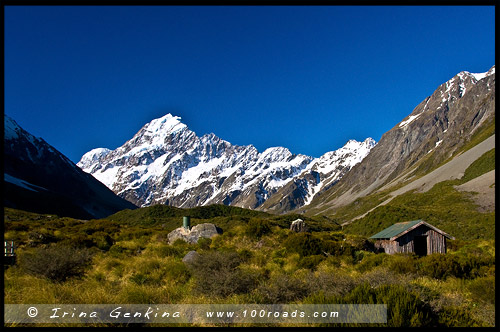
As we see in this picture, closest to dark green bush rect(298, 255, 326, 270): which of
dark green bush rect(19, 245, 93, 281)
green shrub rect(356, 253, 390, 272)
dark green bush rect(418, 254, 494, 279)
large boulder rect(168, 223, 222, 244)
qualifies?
green shrub rect(356, 253, 390, 272)

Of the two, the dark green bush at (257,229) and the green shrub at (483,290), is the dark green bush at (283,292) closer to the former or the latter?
the green shrub at (483,290)

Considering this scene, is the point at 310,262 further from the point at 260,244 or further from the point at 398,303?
the point at 398,303

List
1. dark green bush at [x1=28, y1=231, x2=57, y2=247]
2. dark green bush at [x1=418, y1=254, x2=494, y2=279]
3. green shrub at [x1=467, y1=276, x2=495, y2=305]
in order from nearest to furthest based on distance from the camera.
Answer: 1. green shrub at [x1=467, y1=276, x2=495, y2=305]
2. dark green bush at [x1=418, y1=254, x2=494, y2=279]
3. dark green bush at [x1=28, y1=231, x2=57, y2=247]

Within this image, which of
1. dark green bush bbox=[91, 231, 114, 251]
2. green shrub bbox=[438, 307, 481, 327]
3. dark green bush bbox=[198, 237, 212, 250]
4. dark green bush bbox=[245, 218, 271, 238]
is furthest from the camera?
dark green bush bbox=[245, 218, 271, 238]

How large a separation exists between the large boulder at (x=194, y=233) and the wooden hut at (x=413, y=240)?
1449cm

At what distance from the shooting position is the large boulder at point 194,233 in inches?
1093

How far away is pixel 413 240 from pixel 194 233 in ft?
61.2

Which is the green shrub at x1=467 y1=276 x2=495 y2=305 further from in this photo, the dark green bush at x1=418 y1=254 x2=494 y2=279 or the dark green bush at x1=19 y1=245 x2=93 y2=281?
the dark green bush at x1=19 y1=245 x2=93 y2=281

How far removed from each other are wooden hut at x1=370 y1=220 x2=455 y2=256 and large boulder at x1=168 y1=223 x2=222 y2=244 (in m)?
14.5

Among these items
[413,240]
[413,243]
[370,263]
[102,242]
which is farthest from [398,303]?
[413,240]

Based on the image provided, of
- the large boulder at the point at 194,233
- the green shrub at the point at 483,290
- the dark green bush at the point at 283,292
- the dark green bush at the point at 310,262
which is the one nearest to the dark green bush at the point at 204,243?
the large boulder at the point at 194,233

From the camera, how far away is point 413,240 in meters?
27.8

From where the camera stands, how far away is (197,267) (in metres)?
13.4

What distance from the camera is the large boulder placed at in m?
27.8
